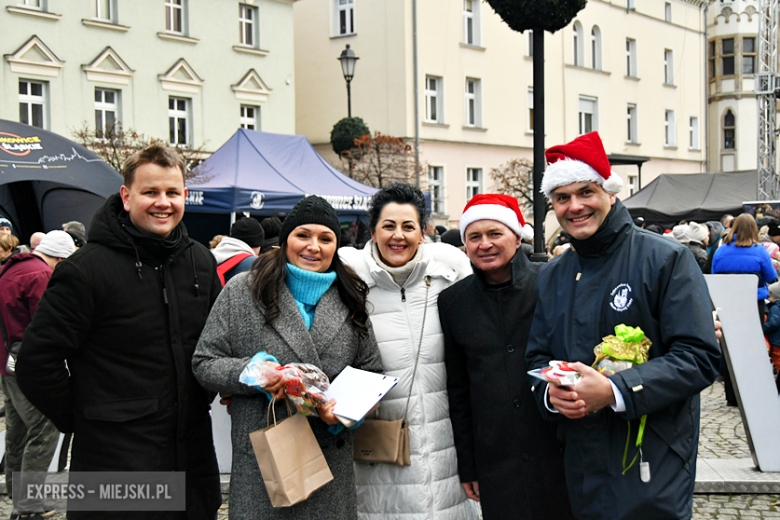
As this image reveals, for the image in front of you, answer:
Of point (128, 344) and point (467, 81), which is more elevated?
point (467, 81)

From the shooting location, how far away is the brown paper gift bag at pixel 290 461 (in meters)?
2.70

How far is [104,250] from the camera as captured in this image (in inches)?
116

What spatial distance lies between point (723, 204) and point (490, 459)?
19.5 meters

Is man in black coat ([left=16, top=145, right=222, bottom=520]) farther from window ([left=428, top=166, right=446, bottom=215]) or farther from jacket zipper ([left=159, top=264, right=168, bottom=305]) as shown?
window ([left=428, top=166, right=446, bottom=215])

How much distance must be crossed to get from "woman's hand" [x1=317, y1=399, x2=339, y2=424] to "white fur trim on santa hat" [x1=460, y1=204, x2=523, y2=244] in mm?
989

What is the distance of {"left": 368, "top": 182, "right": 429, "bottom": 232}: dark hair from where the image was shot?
131 inches

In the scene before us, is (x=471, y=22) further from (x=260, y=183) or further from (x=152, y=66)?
(x=260, y=183)

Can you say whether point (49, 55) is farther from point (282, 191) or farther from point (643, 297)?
point (643, 297)

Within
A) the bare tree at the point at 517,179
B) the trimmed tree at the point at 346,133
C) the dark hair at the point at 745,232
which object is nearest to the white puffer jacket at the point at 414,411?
the dark hair at the point at 745,232

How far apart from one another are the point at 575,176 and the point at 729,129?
4402 cm

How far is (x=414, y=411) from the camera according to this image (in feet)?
10.5

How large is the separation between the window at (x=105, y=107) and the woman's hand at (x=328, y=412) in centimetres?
1820

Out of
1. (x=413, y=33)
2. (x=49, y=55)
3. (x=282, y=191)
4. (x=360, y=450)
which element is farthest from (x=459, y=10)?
(x=360, y=450)

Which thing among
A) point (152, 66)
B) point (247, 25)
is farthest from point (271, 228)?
point (247, 25)
